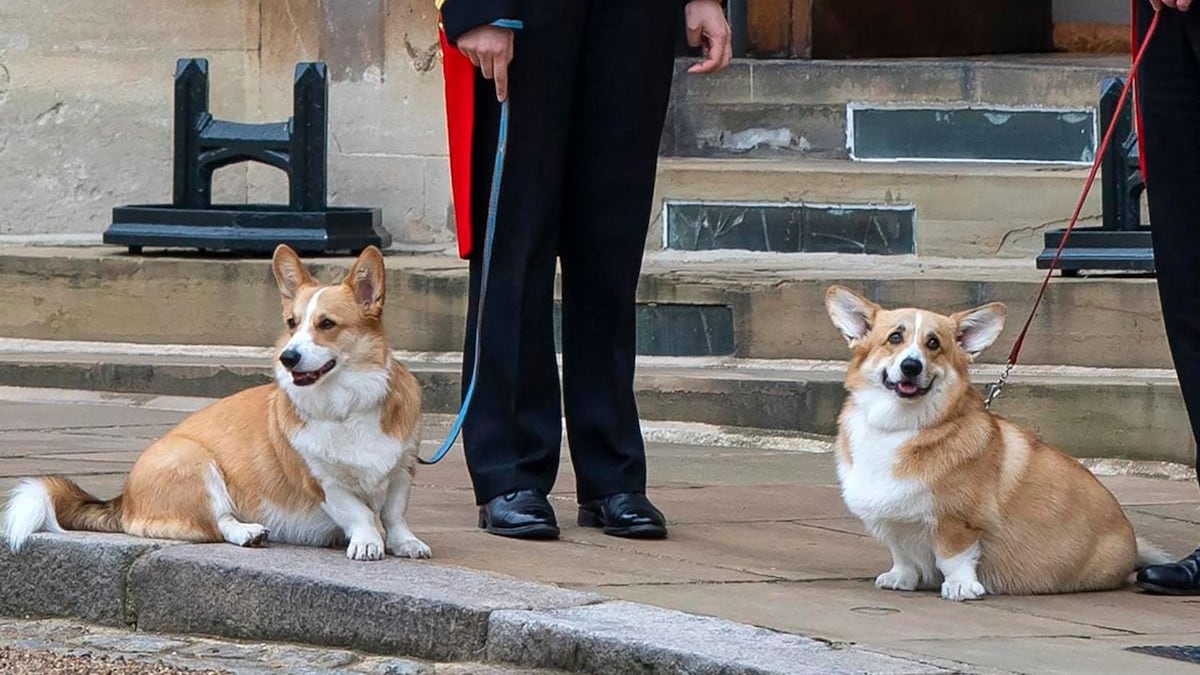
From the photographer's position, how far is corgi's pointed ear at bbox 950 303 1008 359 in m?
4.53

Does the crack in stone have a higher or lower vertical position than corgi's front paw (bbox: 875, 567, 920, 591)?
higher

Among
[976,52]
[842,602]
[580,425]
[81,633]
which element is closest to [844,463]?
[842,602]

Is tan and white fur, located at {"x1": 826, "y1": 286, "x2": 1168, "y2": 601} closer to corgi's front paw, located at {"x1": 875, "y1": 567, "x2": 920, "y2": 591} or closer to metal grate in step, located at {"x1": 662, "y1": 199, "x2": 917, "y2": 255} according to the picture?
corgi's front paw, located at {"x1": 875, "y1": 567, "x2": 920, "y2": 591}

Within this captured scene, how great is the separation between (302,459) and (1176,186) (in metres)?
1.94

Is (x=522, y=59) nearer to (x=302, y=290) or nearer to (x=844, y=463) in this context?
(x=302, y=290)

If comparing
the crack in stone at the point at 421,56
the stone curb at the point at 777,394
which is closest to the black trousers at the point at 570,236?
the stone curb at the point at 777,394

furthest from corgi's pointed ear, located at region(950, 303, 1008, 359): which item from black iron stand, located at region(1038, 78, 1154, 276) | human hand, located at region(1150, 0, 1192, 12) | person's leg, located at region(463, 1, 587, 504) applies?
black iron stand, located at region(1038, 78, 1154, 276)

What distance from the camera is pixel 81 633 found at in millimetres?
4598

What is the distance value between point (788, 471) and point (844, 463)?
1.73m

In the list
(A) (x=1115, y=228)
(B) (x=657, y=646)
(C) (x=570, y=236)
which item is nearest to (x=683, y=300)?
(A) (x=1115, y=228)

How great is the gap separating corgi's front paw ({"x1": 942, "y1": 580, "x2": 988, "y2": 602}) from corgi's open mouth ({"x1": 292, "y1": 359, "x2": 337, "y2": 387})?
4.40 ft

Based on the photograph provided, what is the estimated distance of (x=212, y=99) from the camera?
348 inches

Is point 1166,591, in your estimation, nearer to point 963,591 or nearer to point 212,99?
point 963,591

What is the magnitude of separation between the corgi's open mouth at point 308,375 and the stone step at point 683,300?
2860 millimetres
